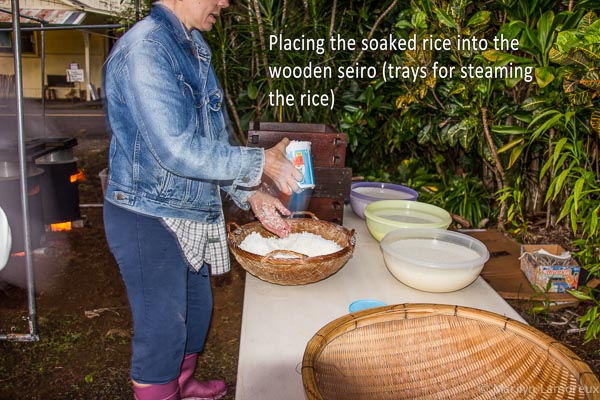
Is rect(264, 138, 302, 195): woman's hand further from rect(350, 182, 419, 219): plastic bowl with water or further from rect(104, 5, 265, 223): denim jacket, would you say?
rect(350, 182, 419, 219): plastic bowl with water

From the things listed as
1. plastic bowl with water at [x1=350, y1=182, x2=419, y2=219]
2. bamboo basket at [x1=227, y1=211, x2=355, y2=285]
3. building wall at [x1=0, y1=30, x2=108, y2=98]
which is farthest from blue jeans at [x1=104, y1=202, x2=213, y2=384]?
building wall at [x1=0, y1=30, x2=108, y2=98]

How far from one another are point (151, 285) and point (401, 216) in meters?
Result: 1.04

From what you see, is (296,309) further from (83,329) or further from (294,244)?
(83,329)

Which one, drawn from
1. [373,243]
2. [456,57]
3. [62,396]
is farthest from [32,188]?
[456,57]

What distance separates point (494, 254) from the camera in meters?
2.99

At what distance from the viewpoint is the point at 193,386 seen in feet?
6.80

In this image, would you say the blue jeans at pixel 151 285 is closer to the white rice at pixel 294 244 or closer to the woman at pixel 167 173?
the woman at pixel 167 173

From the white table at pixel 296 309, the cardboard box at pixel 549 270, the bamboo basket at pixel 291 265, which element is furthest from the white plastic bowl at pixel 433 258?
the cardboard box at pixel 549 270

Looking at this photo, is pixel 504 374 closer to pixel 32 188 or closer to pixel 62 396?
pixel 62 396

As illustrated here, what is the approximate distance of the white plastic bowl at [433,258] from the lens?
1500 mm

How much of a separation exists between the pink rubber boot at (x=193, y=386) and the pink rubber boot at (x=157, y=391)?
26 centimetres

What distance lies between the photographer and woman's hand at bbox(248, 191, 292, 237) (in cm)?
174

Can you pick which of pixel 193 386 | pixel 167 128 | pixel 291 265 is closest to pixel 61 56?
pixel 193 386

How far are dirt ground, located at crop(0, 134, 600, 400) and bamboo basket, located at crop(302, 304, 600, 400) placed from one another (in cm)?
161
